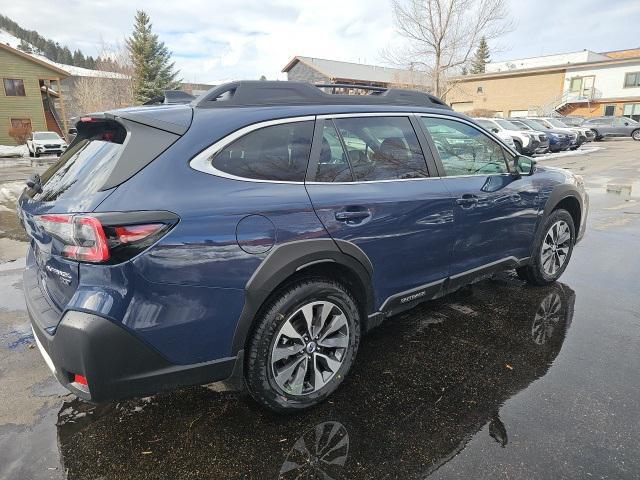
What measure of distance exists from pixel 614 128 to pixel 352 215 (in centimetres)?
3317

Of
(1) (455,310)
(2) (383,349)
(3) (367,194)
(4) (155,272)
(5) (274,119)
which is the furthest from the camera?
(1) (455,310)

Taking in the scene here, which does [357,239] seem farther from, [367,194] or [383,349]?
[383,349]

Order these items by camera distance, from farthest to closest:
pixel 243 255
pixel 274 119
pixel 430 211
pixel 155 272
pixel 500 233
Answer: pixel 500 233 → pixel 430 211 → pixel 274 119 → pixel 243 255 → pixel 155 272

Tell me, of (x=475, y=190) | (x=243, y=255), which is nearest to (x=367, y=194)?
(x=243, y=255)

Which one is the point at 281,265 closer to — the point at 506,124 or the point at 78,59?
the point at 506,124

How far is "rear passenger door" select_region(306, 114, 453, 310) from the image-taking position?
2637mm

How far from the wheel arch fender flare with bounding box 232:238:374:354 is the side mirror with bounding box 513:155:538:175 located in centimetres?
214

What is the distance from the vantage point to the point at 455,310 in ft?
13.3

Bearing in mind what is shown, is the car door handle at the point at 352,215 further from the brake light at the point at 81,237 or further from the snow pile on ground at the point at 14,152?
the snow pile on ground at the point at 14,152

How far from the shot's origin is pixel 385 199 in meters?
2.82

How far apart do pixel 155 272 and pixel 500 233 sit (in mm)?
2857

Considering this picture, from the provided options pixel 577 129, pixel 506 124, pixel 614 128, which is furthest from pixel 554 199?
pixel 614 128

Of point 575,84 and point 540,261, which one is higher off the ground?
point 575,84

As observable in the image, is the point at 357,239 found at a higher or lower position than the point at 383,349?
higher
